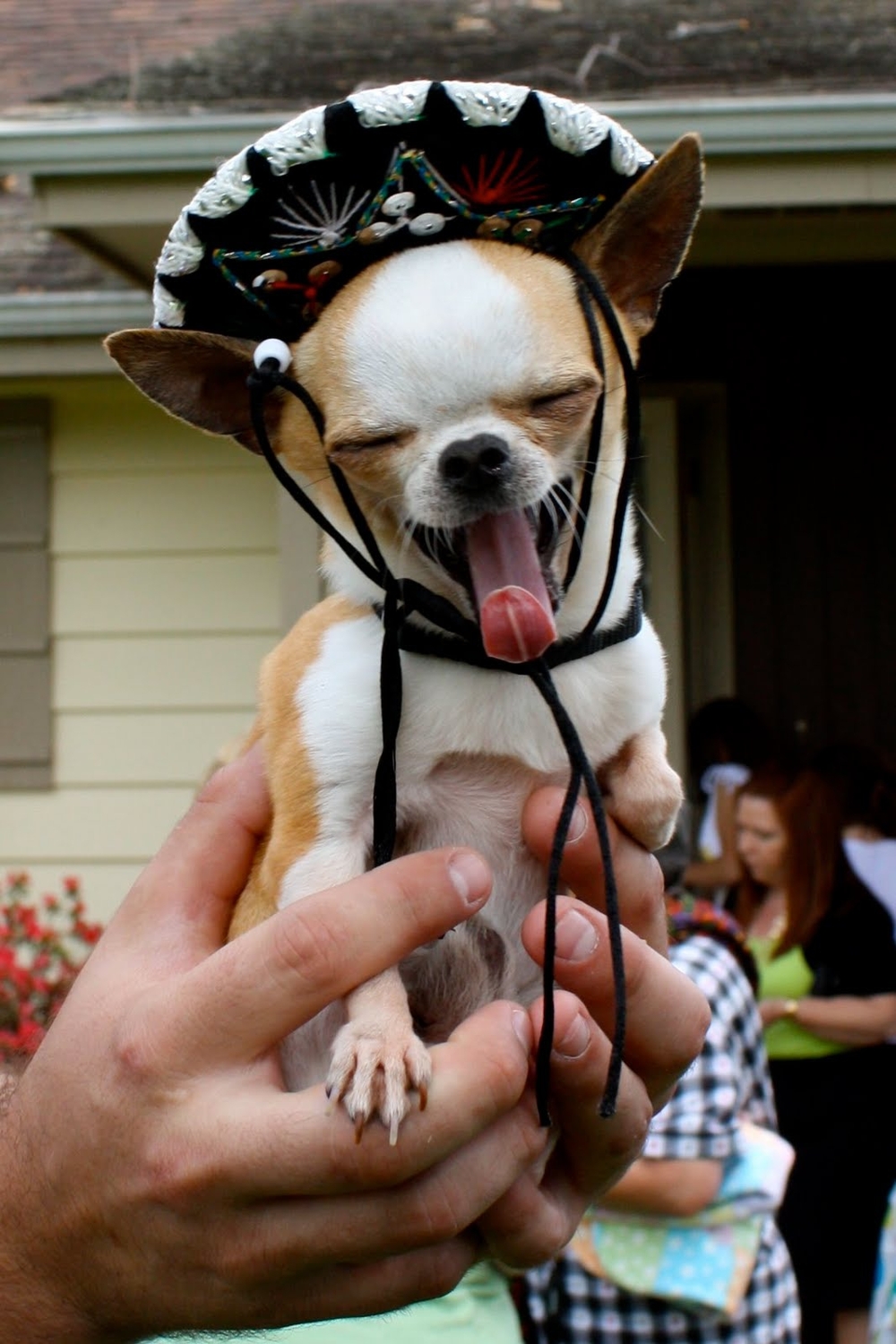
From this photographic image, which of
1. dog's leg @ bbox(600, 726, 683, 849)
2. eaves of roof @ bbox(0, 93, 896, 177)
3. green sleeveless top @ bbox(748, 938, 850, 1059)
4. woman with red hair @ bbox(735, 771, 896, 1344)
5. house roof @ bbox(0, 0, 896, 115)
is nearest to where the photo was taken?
dog's leg @ bbox(600, 726, 683, 849)

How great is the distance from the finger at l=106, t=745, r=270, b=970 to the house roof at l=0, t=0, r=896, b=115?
365cm

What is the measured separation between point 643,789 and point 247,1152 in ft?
2.22

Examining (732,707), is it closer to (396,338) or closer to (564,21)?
(564,21)

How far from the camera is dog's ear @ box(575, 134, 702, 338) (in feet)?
5.25

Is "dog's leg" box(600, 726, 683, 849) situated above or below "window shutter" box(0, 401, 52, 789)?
below

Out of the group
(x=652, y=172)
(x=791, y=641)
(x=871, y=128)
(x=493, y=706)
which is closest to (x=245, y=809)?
(x=493, y=706)

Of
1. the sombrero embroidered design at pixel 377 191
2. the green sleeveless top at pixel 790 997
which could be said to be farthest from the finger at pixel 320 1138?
the green sleeveless top at pixel 790 997

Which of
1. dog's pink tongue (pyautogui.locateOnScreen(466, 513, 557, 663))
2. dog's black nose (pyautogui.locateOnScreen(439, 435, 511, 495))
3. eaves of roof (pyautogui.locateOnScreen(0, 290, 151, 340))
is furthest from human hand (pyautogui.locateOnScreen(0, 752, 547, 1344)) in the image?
eaves of roof (pyautogui.locateOnScreen(0, 290, 151, 340))

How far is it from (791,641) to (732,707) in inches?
20.1

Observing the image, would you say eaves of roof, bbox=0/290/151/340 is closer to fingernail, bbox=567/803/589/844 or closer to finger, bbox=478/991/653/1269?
fingernail, bbox=567/803/589/844

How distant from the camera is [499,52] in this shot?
5371 millimetres

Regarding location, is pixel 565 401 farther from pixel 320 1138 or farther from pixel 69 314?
pixel 69 314

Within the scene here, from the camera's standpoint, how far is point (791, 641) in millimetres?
6164

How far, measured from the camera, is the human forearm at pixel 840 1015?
15.8 ft
